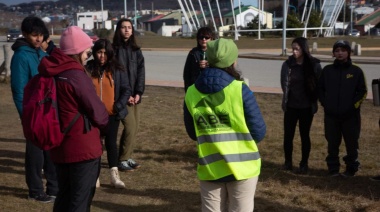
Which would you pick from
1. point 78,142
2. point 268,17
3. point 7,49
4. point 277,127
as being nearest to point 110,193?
point 78,142

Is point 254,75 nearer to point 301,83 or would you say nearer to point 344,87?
point 301,83

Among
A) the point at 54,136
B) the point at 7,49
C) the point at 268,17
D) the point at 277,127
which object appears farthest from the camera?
the point at 268,17

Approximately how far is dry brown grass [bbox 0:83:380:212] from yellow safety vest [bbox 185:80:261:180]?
6.21 feet

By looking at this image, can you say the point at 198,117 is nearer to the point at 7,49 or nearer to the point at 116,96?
the point at 116,96

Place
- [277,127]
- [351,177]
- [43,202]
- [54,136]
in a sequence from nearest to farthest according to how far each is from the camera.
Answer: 1. [54,136]
2. [43,202]
3. [351,177]
4. [277,127]

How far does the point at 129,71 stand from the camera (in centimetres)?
733

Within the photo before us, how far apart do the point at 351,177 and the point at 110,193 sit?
9.23 feet

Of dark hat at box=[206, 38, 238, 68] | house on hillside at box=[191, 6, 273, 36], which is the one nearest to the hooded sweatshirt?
A: dark hat at box=[206, 38, 238, 68]

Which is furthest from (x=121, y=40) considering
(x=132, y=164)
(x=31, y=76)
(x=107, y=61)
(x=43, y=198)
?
(x=43, y=198)

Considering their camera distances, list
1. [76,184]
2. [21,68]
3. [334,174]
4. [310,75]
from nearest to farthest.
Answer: [76,184]
[21,68]
[310,75]
[334,174]

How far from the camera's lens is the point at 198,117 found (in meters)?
4.29

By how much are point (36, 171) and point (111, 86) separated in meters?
1.25

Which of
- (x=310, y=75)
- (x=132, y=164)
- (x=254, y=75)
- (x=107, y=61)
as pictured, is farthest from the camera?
(x=254, y=75)

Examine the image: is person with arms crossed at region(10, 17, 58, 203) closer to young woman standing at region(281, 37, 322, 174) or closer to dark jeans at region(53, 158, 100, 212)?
dark jeans at region(53, 158, 100, 212)
